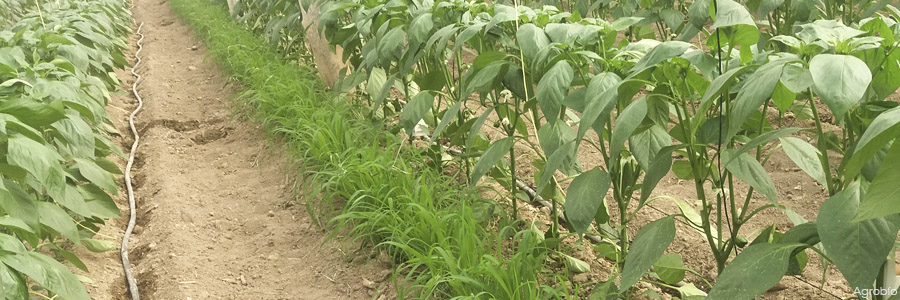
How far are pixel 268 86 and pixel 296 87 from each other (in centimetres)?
15

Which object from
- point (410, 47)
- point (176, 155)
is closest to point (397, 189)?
point (410, 47)

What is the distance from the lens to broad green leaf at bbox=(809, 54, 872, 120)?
113 cm

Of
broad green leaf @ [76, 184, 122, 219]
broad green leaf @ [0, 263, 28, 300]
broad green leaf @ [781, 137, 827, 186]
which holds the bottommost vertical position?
broad green leaf @ [76, 184, 122, 219]

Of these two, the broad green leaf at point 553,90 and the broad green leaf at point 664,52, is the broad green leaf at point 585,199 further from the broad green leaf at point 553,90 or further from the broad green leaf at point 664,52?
the broad green leaf at point 664,52

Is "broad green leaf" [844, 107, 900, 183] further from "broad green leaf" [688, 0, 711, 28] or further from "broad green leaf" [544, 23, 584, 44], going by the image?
"broad green leaf" [544, 23, 584, 44]

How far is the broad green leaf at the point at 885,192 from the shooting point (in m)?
1.02

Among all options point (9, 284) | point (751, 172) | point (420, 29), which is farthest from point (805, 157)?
point (9, 284)

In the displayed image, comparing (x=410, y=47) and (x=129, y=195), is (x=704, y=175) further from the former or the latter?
(x=129, y=195)

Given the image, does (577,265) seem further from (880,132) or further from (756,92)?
(880,132)

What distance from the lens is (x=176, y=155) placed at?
4.02 metres

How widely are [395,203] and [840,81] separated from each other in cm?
171

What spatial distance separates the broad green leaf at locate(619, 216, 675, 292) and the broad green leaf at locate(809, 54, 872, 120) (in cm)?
48

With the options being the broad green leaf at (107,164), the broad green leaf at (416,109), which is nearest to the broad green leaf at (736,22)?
the broad green leaf at (416,109)

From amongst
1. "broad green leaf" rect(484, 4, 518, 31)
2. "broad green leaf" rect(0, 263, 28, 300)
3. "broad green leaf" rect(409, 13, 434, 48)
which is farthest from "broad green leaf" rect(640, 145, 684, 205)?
"broad green leaf" rect(0, 263, 28, 300)
